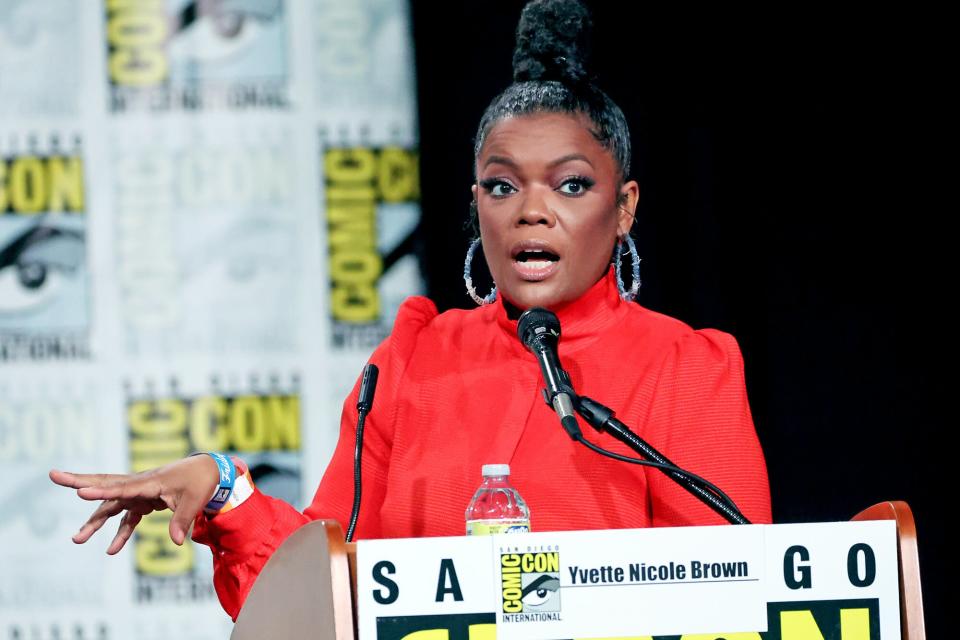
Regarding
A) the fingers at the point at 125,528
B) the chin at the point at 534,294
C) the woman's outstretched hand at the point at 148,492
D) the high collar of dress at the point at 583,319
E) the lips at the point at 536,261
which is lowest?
the fingers at the point at 125,528

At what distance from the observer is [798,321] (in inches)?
105

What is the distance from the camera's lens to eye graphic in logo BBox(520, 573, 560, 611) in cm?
105

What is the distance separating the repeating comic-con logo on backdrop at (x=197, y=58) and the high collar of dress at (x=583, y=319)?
136 centimetres

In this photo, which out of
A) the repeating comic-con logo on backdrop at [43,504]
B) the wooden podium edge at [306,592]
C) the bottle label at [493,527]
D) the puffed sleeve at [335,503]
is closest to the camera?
the wooden podium edge at [306,592]

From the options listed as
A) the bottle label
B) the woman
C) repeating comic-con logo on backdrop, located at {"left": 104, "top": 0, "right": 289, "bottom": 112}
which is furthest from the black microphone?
repeating comic-con logo on backdrop, located at {"left": 104, "top": 0, "right": 289, "bottom": 112}

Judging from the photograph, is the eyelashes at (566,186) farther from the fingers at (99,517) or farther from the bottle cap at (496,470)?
the fingers at (99,517)

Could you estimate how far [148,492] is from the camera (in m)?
1.28

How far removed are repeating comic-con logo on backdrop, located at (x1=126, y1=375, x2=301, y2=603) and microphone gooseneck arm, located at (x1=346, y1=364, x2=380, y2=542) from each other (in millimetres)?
1337

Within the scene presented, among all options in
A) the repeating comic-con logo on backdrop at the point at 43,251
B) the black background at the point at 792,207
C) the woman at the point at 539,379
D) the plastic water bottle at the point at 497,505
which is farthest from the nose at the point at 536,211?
the repeating comic-con logo on backdrop at the point at 43,251

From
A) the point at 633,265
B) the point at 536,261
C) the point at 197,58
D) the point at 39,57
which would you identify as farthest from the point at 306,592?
the point at 39,57

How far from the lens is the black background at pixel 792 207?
2629mm

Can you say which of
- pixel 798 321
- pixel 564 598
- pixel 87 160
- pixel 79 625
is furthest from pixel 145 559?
pixel 564 598

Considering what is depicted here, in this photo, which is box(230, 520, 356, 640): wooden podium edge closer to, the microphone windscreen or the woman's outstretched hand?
the woman's outstretched hand

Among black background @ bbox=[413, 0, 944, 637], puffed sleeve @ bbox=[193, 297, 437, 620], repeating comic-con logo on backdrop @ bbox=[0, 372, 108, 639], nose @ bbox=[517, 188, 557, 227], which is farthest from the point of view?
repeating comic-con logo on backdrop @ bbox=[0, 372, 108, 639]
